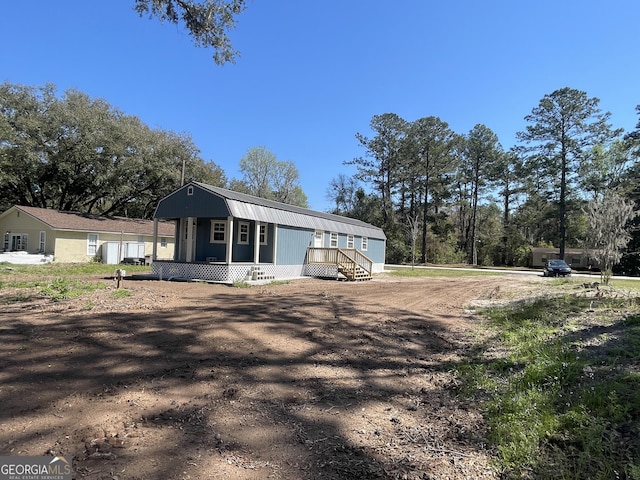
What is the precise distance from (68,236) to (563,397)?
2647cm

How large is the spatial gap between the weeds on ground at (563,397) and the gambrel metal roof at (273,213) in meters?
10.9

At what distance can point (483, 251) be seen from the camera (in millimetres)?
42938

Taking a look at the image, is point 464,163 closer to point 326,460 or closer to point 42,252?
point 42,252

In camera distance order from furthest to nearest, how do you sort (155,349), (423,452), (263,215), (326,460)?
1. (263,215)
2. (155,349)
3. (423,452)
4. (326,460)

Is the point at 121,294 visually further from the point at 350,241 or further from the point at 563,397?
the point at 350,241

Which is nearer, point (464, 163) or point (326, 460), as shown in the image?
point (326, 460)

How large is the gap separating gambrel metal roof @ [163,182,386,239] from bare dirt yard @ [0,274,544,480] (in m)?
8.18

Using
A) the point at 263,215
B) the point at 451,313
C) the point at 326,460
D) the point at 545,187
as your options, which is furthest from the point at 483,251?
the point at 326,460

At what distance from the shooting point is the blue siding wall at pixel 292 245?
17.4 metres

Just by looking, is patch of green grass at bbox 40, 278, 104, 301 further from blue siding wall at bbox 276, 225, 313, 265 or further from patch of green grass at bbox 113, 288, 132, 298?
blue siding wall at bbox 276, 225, 313, 265

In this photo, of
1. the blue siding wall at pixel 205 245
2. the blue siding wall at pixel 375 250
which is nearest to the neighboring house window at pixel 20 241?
the blue siding wall at pixel 205 245

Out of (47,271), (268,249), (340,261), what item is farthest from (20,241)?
(340,261)

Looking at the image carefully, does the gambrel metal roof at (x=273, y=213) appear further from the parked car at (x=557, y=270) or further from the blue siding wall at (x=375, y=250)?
the parked car at (x=557, y=270)

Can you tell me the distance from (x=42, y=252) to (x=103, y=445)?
25354 millimetres
